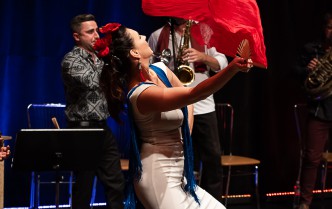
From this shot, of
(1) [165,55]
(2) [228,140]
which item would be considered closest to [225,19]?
(1) [165,55]

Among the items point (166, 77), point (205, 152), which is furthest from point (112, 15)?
point (166, 77)

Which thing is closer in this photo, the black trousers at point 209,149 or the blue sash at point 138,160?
the blue sash at point 138,160

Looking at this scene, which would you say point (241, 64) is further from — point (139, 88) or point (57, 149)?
point (57, 149)

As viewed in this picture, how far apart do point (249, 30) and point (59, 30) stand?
3.55 metres

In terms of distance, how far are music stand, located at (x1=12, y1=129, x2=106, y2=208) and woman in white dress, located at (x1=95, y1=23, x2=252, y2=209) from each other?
110 centimetres

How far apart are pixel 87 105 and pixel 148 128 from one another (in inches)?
82.8

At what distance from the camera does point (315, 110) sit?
5762 mm

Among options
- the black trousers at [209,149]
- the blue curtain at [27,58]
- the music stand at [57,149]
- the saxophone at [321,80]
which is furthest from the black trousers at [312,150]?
the music stand at [57,149]

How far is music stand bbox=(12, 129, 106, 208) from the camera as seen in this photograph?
409cm

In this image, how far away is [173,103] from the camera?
2.79m

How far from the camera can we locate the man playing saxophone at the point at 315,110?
18.8 feet

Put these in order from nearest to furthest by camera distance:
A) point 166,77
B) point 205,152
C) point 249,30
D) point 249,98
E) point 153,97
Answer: point 249,30, point 153,97, point 166,77, point 205,152, point 249,98

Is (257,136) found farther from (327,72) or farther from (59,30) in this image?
(59,30)

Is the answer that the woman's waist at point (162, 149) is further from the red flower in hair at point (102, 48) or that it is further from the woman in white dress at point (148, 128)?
the red flower in hair at point (102, 48)
